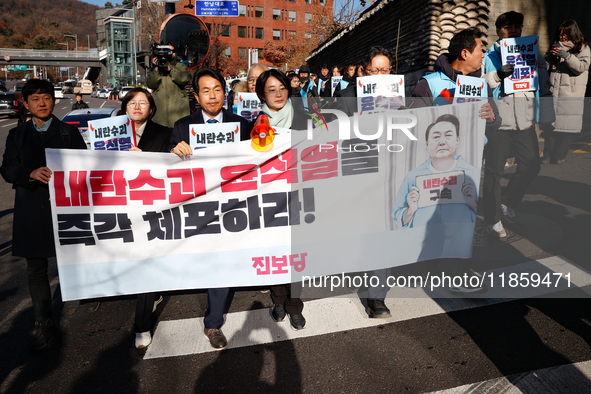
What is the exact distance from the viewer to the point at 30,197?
11.4 ft

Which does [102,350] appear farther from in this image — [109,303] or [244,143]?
[244,143]

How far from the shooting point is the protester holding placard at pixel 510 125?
5.09m

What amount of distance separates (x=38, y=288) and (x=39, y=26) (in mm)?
193818

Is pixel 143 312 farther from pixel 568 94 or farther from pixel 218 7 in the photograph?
pixel 218 7

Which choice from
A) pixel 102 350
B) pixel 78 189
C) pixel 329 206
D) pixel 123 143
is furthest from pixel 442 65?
pixel 102 350

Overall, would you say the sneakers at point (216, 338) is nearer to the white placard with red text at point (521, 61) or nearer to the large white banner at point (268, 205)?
the large white banner at point (268, 205)

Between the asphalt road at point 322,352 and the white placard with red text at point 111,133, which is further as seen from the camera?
the white placard with red text at point 111,133

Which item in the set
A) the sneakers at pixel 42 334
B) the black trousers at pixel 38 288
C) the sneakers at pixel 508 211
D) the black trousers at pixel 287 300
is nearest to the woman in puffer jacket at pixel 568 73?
the sneakers at pixel 508 211

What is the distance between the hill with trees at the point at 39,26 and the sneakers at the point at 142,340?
16171cm

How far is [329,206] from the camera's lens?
3.64 m

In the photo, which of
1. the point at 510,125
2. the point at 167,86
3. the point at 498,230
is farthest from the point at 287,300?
the point at 167,86

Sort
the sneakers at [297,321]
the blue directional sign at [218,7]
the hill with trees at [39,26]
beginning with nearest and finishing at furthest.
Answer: the sneakers at [297,321]
the blue directional sign at [218,7]
the hill with trees at [39,26]

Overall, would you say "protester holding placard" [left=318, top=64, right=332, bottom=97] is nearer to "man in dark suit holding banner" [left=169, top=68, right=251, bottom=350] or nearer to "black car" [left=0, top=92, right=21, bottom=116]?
"man in dark suit holding banner" [left=169, top=68, right=251, bottom=350]

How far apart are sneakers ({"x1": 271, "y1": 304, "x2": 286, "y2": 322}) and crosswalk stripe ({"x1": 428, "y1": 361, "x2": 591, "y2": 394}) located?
4.60 feet
